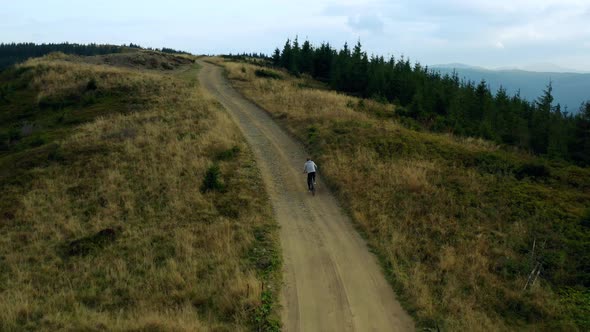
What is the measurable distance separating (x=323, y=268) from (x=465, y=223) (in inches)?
263

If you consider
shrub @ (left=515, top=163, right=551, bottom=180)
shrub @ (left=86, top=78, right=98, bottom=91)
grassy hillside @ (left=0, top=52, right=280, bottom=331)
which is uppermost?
shrub @ (left=86, top=78, right=98, bottom=91)

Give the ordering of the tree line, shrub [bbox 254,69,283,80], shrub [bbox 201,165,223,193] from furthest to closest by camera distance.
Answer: shrub [bbox 254,69,283,80]
the tree line
shrub [bbox 201,165,223,193]

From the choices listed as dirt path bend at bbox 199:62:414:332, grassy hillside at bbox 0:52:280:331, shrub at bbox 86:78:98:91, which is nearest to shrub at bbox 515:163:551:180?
dirt path bend at bbox 199:62:414:332

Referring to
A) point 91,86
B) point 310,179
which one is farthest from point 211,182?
point 91,86

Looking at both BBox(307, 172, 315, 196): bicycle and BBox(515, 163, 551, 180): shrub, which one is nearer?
BBox(307, 172, 315, 196): bicycle

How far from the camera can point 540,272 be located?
13.0m

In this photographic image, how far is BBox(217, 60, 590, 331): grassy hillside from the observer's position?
1120cm

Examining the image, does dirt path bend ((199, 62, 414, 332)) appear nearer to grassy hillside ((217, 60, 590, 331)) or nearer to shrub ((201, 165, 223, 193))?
grassy hillside ((217, 60, 590, 331))

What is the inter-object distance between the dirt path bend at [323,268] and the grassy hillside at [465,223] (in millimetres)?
565

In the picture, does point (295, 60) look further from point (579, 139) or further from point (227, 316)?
point (227, 316)

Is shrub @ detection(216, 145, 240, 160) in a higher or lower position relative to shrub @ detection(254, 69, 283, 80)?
lower

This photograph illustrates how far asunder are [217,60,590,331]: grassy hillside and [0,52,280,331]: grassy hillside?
13.5 ft

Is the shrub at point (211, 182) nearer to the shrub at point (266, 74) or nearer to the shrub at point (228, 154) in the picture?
the shrub at point (228, 154)

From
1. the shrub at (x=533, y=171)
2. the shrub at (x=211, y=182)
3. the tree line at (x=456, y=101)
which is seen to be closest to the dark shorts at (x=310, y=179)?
the shrub at (x=211, y=182)
